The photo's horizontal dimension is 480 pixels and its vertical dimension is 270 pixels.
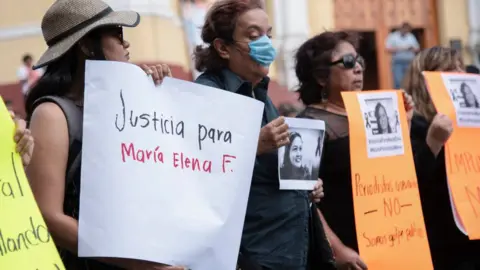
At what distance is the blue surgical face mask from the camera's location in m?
3.73

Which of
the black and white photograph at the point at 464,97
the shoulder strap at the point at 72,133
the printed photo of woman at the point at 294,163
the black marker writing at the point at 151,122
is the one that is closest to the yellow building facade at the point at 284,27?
the black and white photograph at the point at 464,97

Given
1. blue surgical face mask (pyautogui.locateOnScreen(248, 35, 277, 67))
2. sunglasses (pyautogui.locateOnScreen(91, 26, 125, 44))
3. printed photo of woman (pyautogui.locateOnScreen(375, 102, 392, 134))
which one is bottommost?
printed photo of woman (pyautogui.locateOnScreen(375, 102, 392, 134))

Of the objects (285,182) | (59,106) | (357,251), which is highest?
(59,106)

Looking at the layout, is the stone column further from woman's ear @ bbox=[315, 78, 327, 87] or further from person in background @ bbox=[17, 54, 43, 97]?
woman's ear @ bbox=[315, 78, 327, 87]

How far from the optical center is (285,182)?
3.74 m

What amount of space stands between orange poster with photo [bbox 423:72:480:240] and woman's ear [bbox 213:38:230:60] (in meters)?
1.25

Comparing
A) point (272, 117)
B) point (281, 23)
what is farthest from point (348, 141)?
point (281, 23)

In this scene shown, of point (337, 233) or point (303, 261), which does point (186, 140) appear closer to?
point (303, 261)

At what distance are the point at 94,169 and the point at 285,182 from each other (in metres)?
0.93

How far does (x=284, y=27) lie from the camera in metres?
15.3

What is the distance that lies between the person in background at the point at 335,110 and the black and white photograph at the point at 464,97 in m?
0.30

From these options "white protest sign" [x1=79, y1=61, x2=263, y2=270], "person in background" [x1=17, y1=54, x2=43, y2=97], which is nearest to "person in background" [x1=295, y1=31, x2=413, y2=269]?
"white protest sign" [x1=79, y1=61, x2=263, y2=270]

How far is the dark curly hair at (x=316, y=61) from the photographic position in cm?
457

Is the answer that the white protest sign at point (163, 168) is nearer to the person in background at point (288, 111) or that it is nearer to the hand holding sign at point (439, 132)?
the hand holding sign at point (439, 132)
